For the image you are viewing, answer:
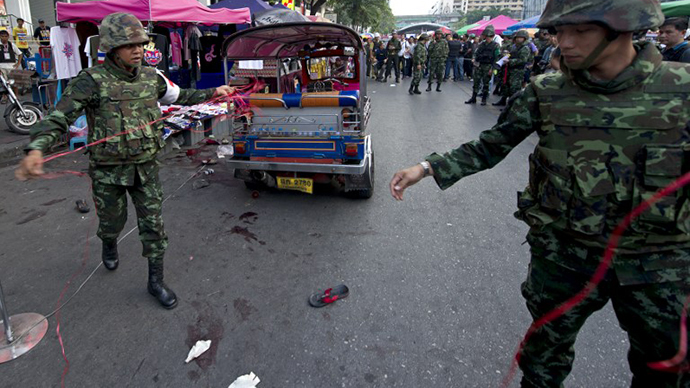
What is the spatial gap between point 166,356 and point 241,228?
2020 mm

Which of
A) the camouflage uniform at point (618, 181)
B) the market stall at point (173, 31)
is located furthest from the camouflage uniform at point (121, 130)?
the market stall at point (173, 31)

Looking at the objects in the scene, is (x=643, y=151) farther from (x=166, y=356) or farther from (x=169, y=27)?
(x=169, y=27)

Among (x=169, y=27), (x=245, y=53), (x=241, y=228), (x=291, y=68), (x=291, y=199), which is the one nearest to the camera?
(x=241, y=228)

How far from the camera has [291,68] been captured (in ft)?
25.3

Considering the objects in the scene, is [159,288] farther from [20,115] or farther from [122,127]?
[20,115]

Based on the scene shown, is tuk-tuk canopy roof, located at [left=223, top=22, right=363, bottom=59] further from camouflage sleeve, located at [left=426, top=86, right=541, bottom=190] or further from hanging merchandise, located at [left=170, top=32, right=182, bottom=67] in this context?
hanging merchandise, located at [left=170, top=32, right=182, bottom=67]

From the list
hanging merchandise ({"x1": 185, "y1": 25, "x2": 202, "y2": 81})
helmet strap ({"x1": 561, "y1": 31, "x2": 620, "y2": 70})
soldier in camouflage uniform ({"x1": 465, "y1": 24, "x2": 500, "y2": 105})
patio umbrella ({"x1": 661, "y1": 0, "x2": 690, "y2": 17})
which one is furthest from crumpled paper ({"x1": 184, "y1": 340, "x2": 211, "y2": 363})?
patio umbrella ({"x1": 661, "y1": 0, "x2": 690, "y2": 17})

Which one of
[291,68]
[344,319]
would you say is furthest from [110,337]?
[291,68]

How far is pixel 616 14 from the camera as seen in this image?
1466mm

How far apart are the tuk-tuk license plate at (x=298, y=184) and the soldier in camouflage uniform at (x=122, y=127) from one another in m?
1.97

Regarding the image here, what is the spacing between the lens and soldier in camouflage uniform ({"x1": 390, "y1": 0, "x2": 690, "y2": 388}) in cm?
151

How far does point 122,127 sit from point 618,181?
303 cm

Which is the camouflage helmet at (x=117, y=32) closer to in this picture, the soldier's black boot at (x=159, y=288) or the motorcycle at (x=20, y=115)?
the soldier's black boot at (x=159, y=288)

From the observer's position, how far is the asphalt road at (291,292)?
252 centimetres
